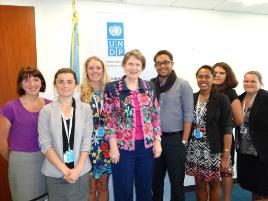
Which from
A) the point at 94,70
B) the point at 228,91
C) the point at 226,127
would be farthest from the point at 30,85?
the point at 228,91

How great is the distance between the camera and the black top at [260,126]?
2.65 metres

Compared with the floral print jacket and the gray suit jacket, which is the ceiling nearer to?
the floral print jacket

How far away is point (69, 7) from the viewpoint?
3.17 m

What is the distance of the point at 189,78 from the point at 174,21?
87 centimetres

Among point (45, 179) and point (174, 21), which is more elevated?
point (174, 21)

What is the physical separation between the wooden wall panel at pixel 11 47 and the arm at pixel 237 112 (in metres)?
2.43

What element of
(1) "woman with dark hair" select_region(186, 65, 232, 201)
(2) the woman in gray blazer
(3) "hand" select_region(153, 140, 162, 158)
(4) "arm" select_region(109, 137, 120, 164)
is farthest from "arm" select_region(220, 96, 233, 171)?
(2) the woman in gray blazer

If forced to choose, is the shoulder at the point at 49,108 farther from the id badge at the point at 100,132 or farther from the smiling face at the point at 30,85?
the id badge at the point at 100,132

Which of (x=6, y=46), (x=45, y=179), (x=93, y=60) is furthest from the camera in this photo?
(x=6, y=46)

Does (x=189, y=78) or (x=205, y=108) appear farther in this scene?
(x=189, y=78)

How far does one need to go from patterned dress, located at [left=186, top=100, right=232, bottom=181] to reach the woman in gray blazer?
1166 mm

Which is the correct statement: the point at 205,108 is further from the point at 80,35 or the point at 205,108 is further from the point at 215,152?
the point at 80,35

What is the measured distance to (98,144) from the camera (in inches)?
90.2

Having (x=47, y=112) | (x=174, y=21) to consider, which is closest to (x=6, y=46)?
(x=47, y=112)
